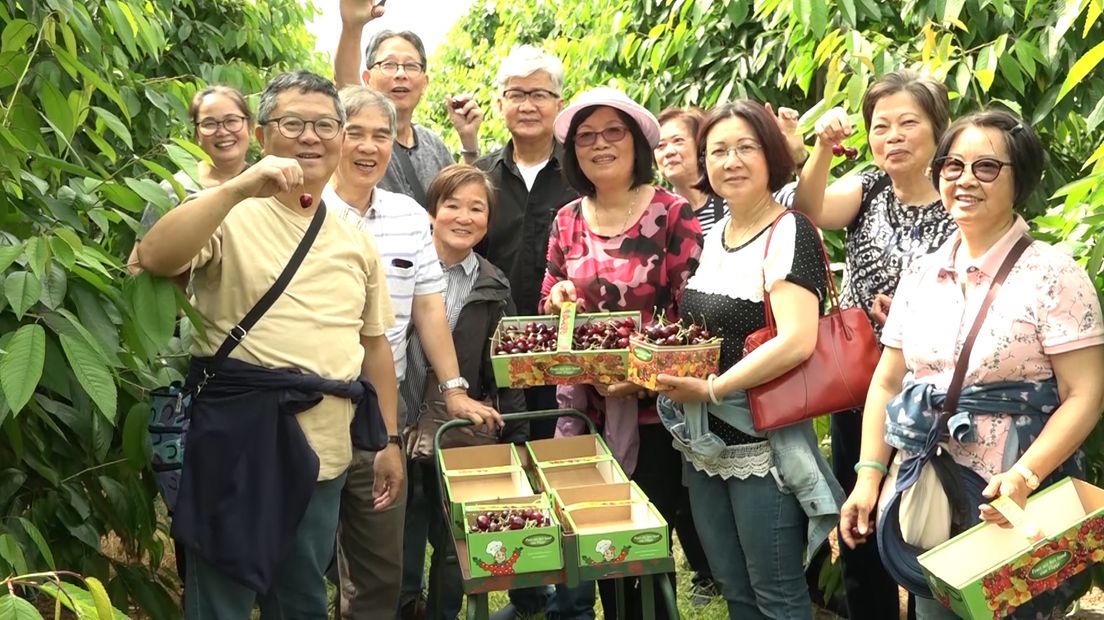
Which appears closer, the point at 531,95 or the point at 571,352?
the point at 571,352

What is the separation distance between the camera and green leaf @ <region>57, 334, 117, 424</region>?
2.38m

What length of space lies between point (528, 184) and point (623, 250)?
87cm

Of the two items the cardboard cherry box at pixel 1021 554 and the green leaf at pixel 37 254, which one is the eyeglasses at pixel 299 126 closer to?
the green leaf at pixel 37 254

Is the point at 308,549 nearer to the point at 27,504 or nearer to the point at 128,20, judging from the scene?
the point at 27,504

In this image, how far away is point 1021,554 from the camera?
98.9 inches

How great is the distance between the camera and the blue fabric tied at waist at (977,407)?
2.74m

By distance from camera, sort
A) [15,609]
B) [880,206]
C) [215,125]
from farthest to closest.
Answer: [215,125], [880,206], [15,609]

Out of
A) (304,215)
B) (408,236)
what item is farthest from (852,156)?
(304,215)

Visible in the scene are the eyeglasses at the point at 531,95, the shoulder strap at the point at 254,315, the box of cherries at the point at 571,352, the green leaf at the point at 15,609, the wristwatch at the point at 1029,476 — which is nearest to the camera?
the green leaf at the point at 15,609

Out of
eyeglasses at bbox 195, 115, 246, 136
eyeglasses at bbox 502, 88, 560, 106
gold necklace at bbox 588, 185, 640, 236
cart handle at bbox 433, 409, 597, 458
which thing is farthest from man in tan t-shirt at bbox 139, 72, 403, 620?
eyeglasses at bbox 502, 88, 560, 106

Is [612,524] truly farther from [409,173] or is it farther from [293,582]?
[409,173]

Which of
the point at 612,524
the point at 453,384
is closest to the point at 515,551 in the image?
the point at 612,524

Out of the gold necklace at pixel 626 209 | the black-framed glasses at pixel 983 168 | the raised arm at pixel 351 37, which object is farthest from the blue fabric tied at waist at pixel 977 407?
the raised arm at pixel 351 37

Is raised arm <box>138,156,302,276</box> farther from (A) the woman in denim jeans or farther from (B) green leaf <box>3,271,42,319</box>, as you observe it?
(A) the woman in denim jeans
